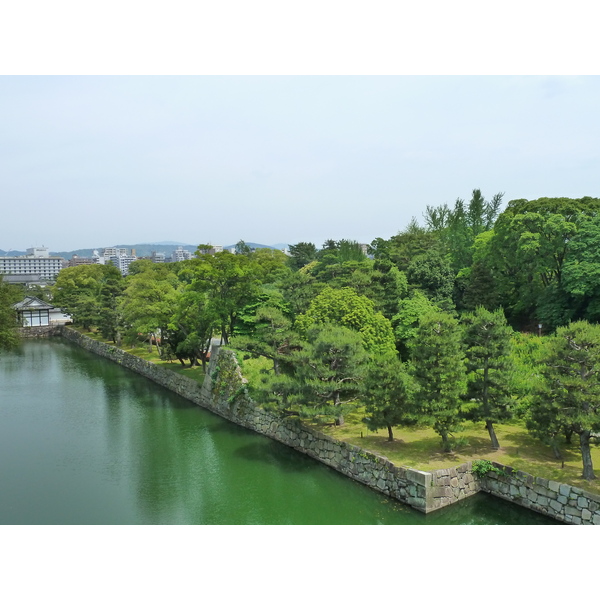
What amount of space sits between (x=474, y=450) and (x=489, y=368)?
2255 mm

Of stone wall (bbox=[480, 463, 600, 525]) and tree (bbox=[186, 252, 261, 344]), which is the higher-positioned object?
tree (bbox=[186, 252, 261, 344])

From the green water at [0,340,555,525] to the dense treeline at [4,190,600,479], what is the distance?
6.20 feet

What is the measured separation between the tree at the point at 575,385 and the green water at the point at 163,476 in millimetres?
2155

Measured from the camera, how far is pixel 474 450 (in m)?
12.9

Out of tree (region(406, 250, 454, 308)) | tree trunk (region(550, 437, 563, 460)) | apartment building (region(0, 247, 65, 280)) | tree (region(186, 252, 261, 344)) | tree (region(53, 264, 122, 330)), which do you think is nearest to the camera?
tree trunk (region(550, 437, 563, 460))

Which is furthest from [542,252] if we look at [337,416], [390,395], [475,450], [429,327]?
[337,416]

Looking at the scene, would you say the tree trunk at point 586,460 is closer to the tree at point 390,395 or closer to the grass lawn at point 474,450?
the grass lawn at point 474,450

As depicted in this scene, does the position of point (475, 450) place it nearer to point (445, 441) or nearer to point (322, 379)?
point (445, 441)

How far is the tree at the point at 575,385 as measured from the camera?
10.3 m

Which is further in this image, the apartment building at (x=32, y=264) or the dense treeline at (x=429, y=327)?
the apartment building at (x=32, y=264)

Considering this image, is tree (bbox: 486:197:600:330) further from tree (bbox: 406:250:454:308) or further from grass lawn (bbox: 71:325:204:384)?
grass lawn (bbox: 71:325:204:384)

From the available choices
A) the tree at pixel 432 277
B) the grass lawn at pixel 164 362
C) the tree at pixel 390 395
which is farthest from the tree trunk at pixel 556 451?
the grass lawn at pixel 164 362

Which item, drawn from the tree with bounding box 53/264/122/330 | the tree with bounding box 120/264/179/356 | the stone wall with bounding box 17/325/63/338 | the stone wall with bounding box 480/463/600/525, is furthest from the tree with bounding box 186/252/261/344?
the stone wall with bounding box 17/325/63/338

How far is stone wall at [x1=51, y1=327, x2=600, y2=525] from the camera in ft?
34.8
